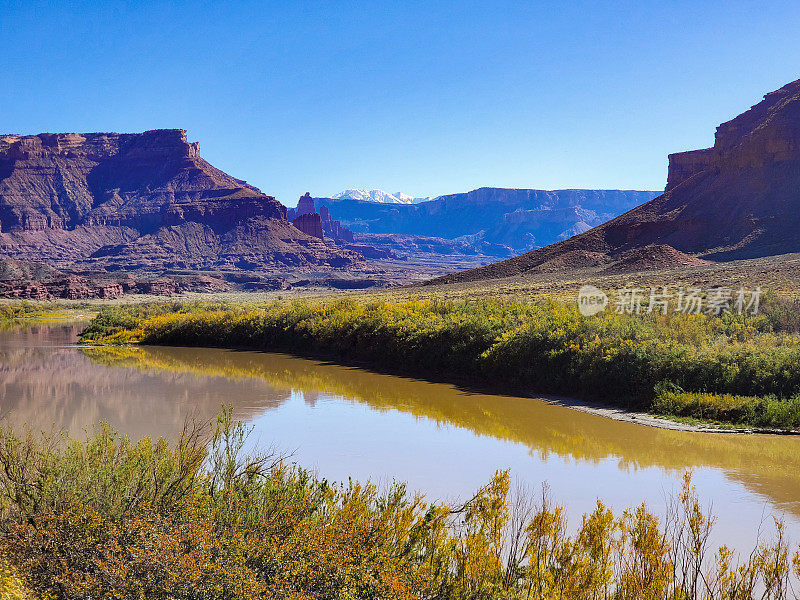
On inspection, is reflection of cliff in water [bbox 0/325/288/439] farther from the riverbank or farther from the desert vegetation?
the desert vegetation

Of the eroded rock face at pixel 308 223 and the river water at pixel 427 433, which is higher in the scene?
the eroded rock face at pixel 308 223

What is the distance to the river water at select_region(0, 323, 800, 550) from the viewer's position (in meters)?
9.01

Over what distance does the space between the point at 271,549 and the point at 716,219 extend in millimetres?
60838

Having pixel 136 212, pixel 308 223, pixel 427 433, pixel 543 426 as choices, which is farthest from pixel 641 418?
pixel 308 223

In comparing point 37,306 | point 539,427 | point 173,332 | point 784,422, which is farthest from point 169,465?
point 37,306

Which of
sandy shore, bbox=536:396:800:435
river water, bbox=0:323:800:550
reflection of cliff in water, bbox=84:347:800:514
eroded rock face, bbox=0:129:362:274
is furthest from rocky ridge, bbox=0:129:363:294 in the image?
sandy shore, bbox=536:396:800:435

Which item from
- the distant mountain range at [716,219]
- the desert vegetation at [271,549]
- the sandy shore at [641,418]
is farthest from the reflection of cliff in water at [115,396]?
the distant mountain range at [716,219]

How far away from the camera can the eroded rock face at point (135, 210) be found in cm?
12631

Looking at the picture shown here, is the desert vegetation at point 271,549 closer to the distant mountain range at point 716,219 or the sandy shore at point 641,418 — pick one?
the sandy shore at point 641,418

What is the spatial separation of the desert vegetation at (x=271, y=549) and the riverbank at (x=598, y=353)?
8.75 meters

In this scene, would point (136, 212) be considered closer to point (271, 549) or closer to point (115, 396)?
point (115, 396)

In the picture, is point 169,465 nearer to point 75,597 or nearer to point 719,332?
point 75,597

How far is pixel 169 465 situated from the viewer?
566 centimetres

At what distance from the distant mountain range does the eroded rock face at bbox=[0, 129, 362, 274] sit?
2906 inches
